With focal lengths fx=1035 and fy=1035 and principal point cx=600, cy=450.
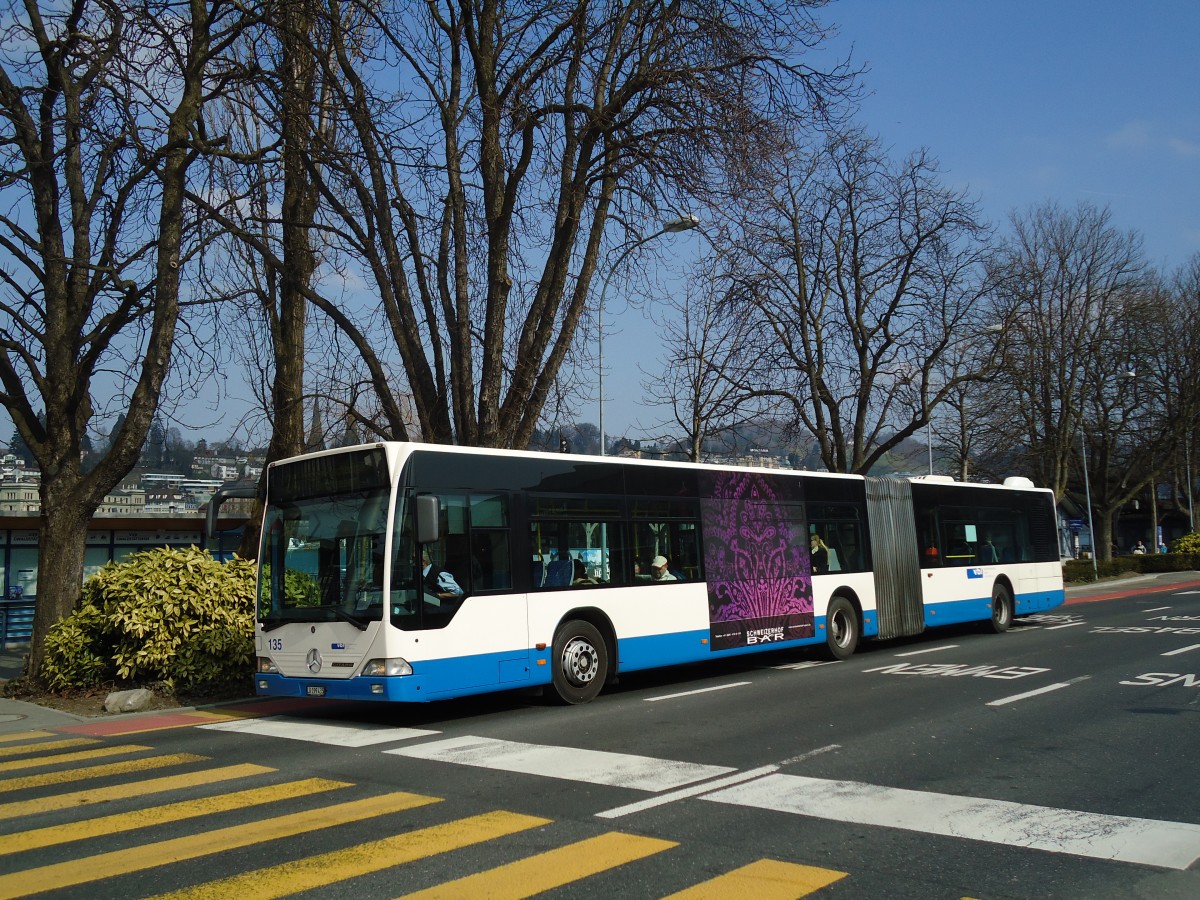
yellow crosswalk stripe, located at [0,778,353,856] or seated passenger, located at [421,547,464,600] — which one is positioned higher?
seated passenger, located at [421,547,464,600]

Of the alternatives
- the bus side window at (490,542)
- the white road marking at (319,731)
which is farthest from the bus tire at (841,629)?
the white road marking at (319,731)

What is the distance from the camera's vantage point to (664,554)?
13672 mm

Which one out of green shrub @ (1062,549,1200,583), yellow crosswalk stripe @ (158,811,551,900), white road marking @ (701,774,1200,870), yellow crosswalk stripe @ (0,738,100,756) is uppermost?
green shrub @ (1062,549,1200,583)

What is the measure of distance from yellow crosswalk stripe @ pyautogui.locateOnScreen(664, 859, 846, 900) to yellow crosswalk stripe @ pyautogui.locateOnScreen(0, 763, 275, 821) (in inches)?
175

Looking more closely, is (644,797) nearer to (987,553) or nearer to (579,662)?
(579,662)

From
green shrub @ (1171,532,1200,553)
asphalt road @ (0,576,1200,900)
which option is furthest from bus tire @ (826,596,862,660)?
green shrub @ (1171,532,1200,553)

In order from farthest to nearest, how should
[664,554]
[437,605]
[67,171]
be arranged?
[67,171] < [664,554] < [437,605]

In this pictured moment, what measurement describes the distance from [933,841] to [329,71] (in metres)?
12.7

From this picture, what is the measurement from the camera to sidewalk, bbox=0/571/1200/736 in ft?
38.8

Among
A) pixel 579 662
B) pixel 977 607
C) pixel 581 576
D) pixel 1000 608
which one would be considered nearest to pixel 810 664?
pixel 579 662

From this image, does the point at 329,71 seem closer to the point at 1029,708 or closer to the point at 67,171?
the point at 67,171

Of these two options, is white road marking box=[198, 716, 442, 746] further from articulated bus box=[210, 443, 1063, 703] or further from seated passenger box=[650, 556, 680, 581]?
seated passenger box=[650, 556, 680, 581]

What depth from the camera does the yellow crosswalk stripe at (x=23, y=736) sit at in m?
10.7

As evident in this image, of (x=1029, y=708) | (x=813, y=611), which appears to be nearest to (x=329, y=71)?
(x=813, y=611)
